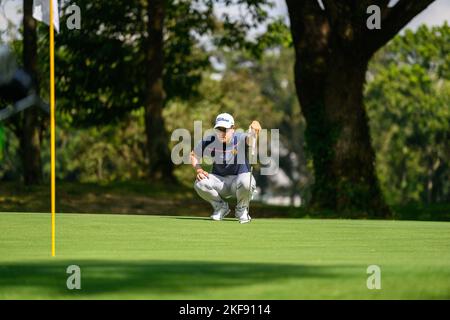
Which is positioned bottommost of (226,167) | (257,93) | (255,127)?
(226,167)

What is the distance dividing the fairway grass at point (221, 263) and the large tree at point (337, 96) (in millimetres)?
12843

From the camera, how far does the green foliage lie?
288 feet

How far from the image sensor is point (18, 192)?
124 ft

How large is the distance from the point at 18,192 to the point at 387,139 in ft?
199

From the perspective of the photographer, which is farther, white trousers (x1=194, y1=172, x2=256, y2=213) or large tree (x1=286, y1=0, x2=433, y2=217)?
large tree (x1=286, y1=0, x2=433, y2=217)

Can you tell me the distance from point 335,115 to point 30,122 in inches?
602

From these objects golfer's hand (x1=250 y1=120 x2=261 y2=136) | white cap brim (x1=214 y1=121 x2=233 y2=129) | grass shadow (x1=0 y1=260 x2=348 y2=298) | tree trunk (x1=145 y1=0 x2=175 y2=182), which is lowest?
grass shadow (x1=0 y1=260 x2=348 y2=298)

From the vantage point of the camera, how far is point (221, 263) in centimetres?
1125

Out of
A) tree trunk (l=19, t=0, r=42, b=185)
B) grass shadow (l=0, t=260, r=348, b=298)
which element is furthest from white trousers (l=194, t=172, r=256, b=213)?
tree trunk (l=19, t=0, r=42, b=185)

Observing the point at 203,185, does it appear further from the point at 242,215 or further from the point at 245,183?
the point at 242,215

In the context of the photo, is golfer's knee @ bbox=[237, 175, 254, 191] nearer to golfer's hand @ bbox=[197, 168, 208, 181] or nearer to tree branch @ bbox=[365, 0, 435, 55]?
golfer's hand @ bbox=[197, 168, 208, 181]

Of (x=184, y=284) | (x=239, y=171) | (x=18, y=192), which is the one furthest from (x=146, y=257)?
(x=18, y=192)

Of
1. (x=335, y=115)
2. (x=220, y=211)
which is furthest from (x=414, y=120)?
(x=220, y=211)

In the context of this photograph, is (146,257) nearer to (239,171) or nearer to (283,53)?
(239,171)
